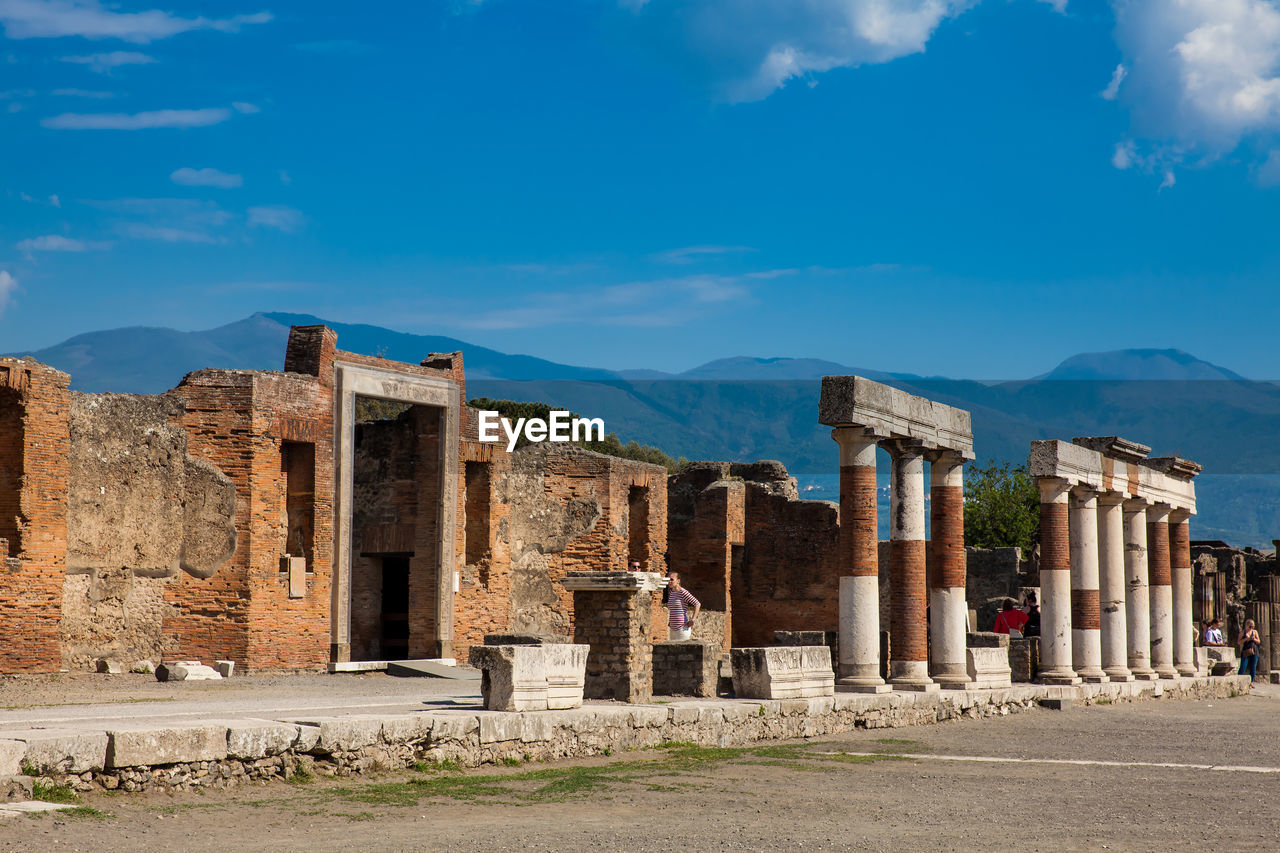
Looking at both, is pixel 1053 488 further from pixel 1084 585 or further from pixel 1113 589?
pixel 1113 589

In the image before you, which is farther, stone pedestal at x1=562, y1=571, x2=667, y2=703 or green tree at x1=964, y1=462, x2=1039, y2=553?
green tree at x1=964, y1=462, x2=1039, y2=553

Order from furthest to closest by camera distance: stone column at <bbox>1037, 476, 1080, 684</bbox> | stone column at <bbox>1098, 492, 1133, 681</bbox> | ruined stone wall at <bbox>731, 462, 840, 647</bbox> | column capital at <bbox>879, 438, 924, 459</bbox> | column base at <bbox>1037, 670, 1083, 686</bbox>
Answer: ruined stone wall at <bbox>731, 462, 840, 647</bbox>
stone column at <bbox>1098, 492, 1133, 681</bbox>
stone column at <bbox>1037, 476, 1080, 684</bbox>
column base at <bbox>1037, 670, 1083, 686</bbox>
column capital at <bbox>879, 438, 924, 459</bbox>

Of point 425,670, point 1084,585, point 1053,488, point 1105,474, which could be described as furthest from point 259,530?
point 1105,474

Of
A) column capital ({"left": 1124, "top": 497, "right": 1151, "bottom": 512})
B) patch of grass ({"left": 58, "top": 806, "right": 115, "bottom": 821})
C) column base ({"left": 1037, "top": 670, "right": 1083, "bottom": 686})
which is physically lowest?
column base ({"left": 1037, "top": 670, "right": 1083, "bottom": 686})

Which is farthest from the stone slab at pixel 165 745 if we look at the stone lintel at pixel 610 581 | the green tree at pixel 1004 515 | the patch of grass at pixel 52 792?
the green tree at pixel 1004 515

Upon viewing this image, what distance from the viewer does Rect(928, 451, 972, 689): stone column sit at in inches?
733

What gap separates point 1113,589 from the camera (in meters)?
24.5

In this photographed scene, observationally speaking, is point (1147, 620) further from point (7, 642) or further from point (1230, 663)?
point (7, 642)

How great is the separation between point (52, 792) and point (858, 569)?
1074 cm

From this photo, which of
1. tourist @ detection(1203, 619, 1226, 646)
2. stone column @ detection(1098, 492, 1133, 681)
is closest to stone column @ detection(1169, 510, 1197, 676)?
stone column @ detection(1098, 492, 1133, 681)

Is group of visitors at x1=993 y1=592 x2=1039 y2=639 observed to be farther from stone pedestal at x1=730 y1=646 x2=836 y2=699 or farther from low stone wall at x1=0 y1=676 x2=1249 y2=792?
stone pedestal at x1=730 y1=646 x2=836 y2=699

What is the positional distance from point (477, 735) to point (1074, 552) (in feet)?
49.9

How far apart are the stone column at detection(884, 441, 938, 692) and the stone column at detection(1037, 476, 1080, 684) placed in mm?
4843

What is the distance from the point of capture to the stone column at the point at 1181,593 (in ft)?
90.1
